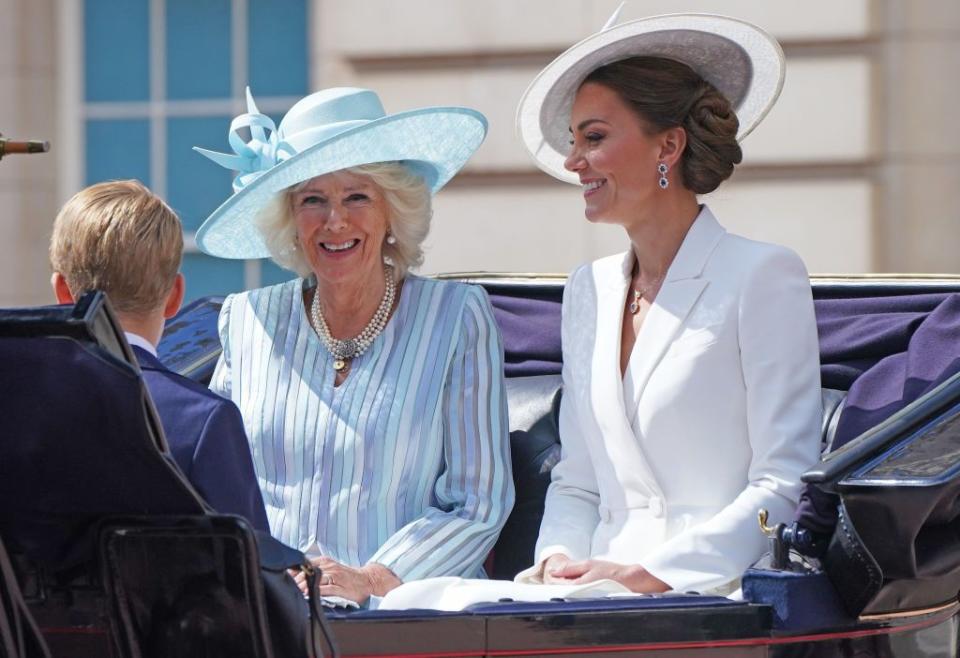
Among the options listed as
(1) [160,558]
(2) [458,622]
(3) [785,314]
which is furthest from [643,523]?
(1) [160,558]

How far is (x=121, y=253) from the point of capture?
7.96 feet

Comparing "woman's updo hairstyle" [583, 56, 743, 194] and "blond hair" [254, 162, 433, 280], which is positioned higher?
"woman's updo hairstyle" [583, 56, 743, 194]

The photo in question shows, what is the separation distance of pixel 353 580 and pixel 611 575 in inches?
18.0

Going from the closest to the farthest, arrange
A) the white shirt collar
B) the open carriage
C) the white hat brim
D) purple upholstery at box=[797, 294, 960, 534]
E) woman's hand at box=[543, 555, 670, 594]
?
the open carriage < the white shirt collar < woman's hand at box=[543, 555, 670, 594] < purple upholstery at box=[797, 294, 960, 534] < the white hat brim

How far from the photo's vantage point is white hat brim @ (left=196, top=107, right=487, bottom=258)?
3.27 m

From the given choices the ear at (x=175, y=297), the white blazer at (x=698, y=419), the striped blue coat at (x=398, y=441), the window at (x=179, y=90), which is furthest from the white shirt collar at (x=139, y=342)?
the window at (x=179, y=90)

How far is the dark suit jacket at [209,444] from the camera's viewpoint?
7.43 feet

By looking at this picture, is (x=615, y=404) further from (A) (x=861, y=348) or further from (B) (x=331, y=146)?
(B) (x=331, y=146)

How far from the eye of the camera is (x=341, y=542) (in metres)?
3.22

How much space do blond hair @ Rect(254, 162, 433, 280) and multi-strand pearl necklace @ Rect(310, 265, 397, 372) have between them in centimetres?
7

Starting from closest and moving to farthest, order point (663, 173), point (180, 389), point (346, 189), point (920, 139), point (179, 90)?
point (180, 389), point (663, 173), point (346, 189), point (920, 139), point (179, 90)

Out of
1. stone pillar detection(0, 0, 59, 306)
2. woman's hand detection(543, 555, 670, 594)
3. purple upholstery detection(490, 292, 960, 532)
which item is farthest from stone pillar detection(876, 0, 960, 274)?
woman's hand detection(543, 555, 670, 594)

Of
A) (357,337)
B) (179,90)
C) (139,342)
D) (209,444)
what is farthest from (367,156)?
(179,90)

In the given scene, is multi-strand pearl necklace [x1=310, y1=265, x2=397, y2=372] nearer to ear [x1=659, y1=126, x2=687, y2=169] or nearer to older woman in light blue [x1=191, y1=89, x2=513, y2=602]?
older woman in light blue [x1=191, y1=89, x2=513, y2=602]
